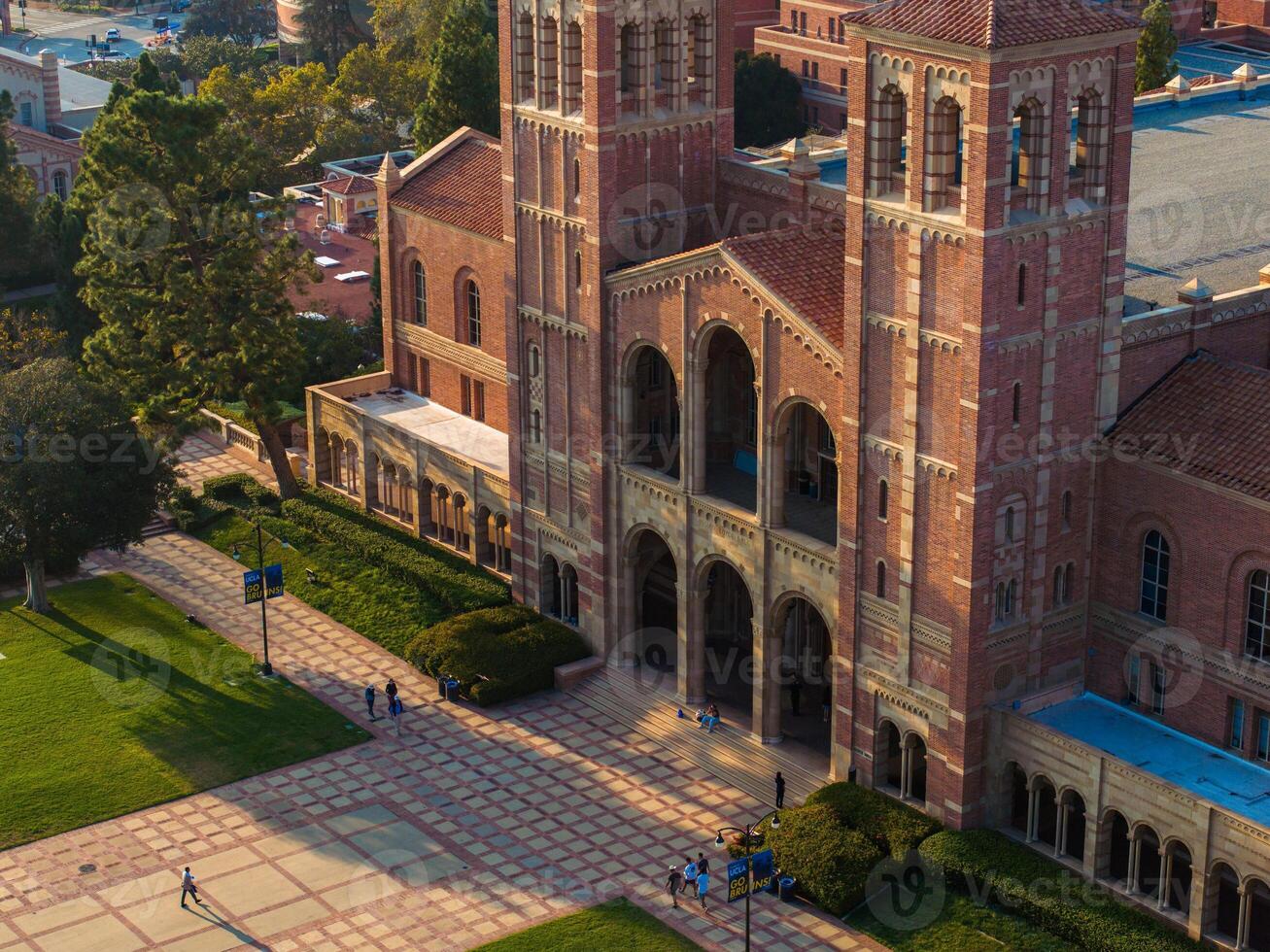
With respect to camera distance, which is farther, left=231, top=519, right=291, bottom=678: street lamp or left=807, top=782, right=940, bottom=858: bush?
left=231, top=519, right=291, bottom=678: street lamp

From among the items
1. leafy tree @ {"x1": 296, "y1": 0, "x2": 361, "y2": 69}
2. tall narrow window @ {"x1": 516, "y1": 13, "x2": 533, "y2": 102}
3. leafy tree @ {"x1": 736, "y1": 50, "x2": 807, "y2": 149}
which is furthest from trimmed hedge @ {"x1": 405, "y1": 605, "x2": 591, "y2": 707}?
leafy tree @ {"x1": 296, "y1": 0, "x2": 361, "y2": 69}

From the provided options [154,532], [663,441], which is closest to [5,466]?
[154,532]

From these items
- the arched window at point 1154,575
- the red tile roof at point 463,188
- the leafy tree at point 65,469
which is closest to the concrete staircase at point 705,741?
the arched window at point 1154,575

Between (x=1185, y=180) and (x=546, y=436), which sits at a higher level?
(x=1185, y=180)

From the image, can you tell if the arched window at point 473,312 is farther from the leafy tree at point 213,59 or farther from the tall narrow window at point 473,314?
the leafy tree at point 213,59

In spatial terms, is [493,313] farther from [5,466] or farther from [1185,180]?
[1185,180]

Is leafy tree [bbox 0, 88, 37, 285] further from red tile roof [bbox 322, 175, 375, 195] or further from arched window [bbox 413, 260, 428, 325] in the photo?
arched window [bbox 413, 260, 428, 325]
